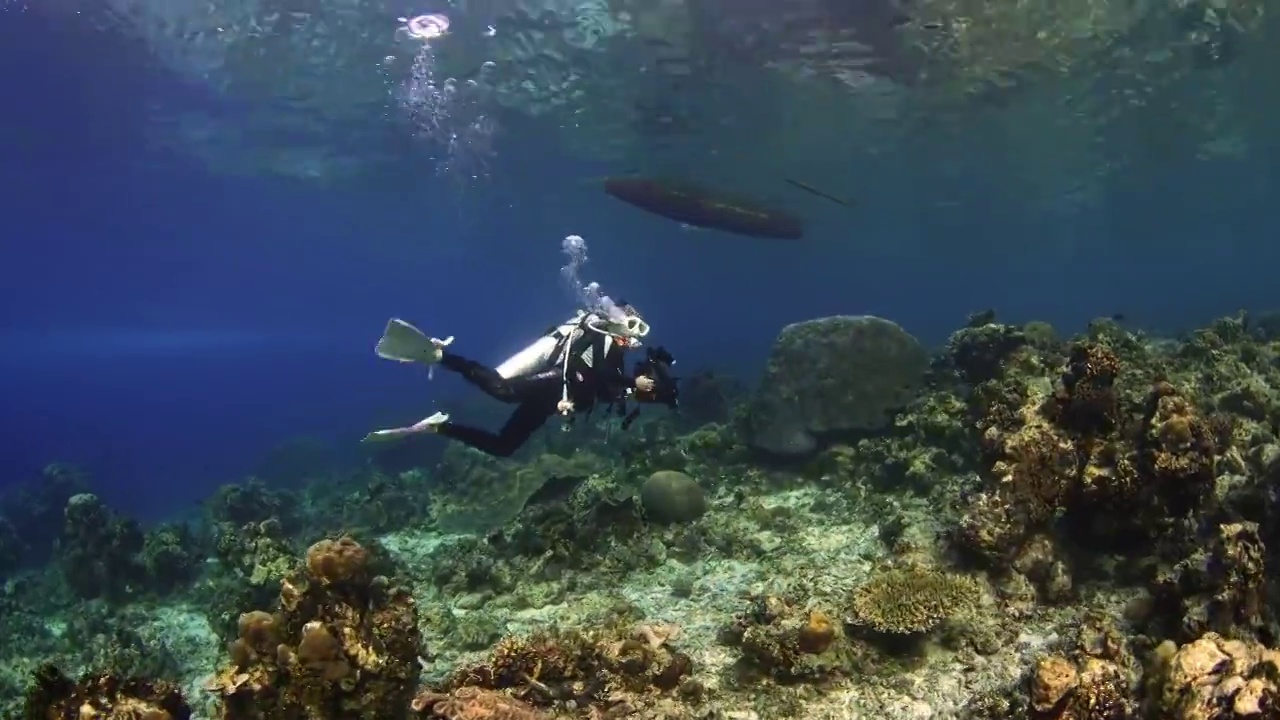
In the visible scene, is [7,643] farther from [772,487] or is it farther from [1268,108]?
[1268,108]

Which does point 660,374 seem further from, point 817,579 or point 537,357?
point 817,579

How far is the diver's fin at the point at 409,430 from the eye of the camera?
8.55m

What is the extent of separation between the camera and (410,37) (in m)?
19.9

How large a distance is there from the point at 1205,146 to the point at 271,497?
38.0 m

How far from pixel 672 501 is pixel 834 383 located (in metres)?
3.33

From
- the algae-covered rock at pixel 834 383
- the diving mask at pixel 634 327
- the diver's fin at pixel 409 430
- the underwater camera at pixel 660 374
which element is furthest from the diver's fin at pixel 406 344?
the algae-covered rock at pixel 834 383

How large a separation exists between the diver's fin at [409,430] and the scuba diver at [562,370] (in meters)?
0.01

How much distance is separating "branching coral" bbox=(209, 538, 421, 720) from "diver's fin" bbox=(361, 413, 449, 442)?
3.08 metres

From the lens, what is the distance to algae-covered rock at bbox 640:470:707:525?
955cm

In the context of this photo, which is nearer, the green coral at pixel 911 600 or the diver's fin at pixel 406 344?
the green coral at pixel 911 600

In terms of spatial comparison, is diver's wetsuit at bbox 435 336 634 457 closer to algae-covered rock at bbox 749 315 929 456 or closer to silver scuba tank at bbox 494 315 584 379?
silver scuba tank at bbox 494 315 584 379

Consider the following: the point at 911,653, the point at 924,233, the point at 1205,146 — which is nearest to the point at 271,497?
the point at 911,653

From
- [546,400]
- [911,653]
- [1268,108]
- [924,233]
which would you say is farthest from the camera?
[924,233]

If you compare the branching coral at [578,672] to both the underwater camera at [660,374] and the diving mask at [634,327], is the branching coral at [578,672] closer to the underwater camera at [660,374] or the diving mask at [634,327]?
the underwater camera at [660,374]
